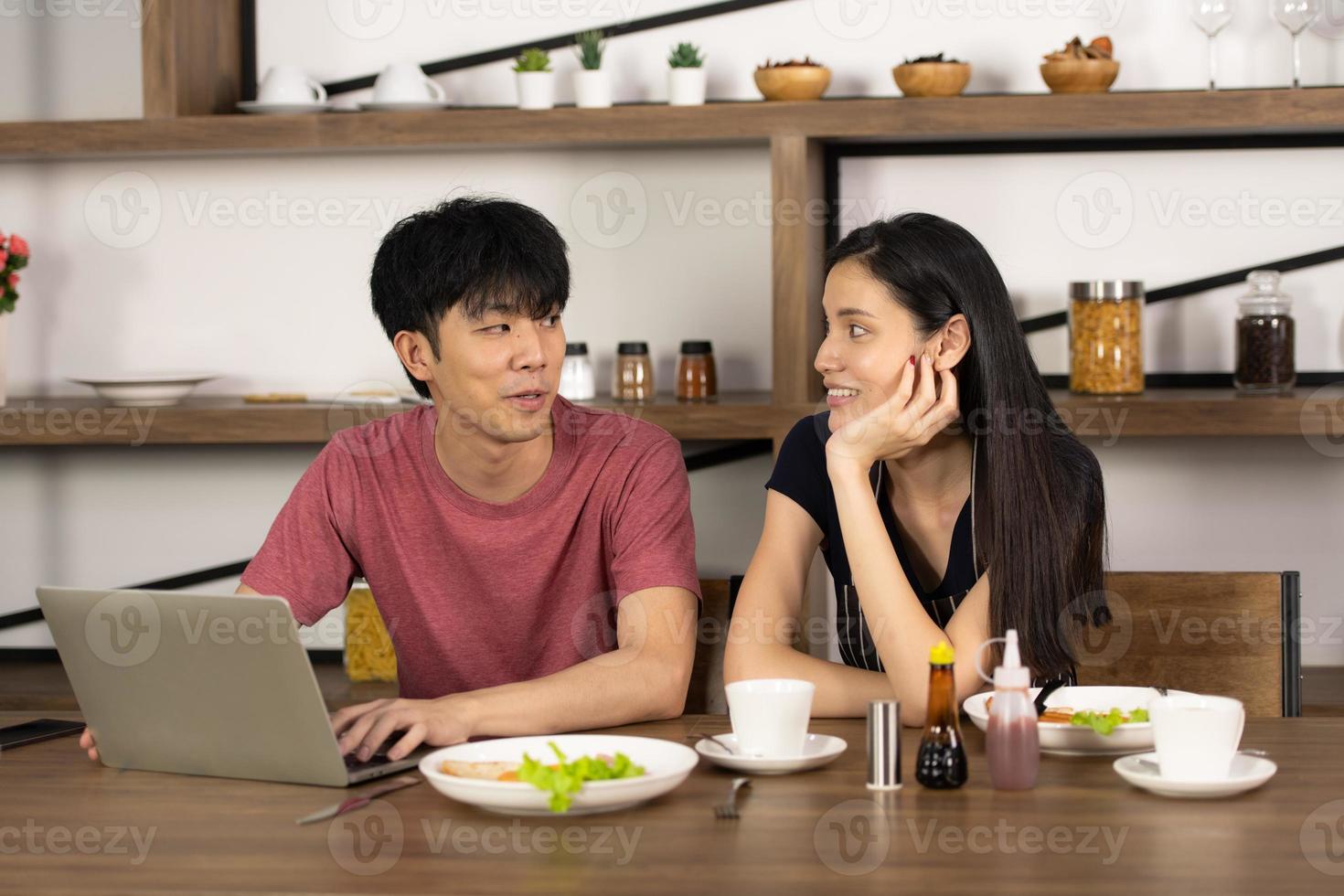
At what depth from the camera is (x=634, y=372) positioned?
2.60 metres

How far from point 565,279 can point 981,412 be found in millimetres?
558

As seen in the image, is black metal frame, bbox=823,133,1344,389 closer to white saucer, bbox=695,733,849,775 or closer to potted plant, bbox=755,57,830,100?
potted plant, bbox=755,57,830,100

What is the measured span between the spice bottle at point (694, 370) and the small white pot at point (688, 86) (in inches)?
16.7

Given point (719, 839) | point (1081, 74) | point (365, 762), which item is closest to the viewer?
point (719, 839)

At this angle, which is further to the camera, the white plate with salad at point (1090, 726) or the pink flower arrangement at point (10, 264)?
the pink flower arrangement at point (10, 264)

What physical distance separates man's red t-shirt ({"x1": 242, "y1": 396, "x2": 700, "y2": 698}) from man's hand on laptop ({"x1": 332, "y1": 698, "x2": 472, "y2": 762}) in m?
0.40

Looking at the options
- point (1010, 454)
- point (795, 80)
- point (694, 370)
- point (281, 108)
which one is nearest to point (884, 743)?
point (1010, 454)

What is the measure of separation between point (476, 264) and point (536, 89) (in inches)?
33.2

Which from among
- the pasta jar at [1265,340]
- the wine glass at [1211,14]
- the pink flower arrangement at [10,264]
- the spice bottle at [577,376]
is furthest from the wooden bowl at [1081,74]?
the pink flower arrangement at [10,264]

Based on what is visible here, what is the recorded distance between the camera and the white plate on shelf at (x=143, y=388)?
104 inches

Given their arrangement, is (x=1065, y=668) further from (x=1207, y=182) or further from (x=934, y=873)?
(x=1207, y=182)

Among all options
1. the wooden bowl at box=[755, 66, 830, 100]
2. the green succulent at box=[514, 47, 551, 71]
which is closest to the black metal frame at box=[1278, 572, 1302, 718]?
the wooden bowl at box=[755, 66, 830, 100]

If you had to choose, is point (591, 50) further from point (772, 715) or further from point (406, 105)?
point (772, 715)

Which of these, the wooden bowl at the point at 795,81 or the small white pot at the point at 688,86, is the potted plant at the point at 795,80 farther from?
the small white pot at the point at 688,86
